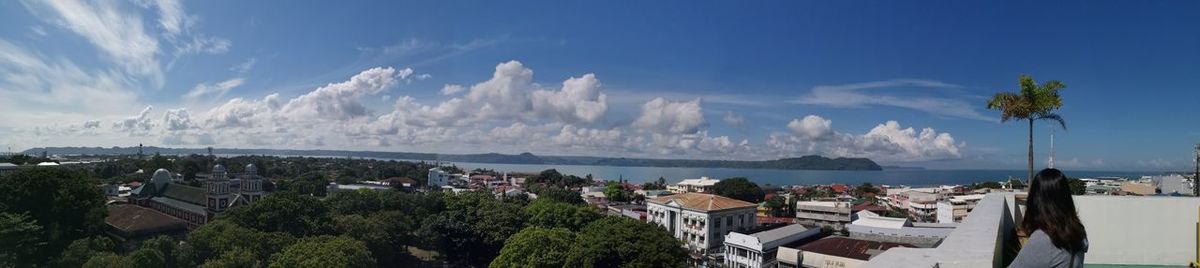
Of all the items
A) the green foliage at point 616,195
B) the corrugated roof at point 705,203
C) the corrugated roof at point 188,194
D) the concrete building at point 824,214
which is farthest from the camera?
the green foliage at point 616,195

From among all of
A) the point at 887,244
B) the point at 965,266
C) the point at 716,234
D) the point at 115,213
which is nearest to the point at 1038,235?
the point at 965,266

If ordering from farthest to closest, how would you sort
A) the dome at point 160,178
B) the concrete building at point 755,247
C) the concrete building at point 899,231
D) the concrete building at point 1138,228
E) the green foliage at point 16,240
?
1. the dome at point 160,178
2. the concrete building at point 899,231
3. the concrete building at point 755,247
4. the green foliage at point 16,240
5. the concrete building at point 1138,228

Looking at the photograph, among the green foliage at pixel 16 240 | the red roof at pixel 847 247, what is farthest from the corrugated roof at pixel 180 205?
the red roof at pixel 847 247

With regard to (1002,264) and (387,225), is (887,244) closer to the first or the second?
(387,225)

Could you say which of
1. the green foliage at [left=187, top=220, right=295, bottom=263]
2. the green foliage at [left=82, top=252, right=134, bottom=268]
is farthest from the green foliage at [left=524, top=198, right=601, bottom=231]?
the green foliage at [left=82, top=252, right=134, bottom=268]

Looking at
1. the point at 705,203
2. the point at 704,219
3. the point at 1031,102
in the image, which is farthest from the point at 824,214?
the point at 1031,102

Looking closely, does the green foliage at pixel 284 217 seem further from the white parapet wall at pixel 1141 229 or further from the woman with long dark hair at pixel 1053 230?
the woman with long dark hair at pixel 1053 230

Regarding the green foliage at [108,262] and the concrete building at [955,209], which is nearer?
the green foliage at [108,262]
